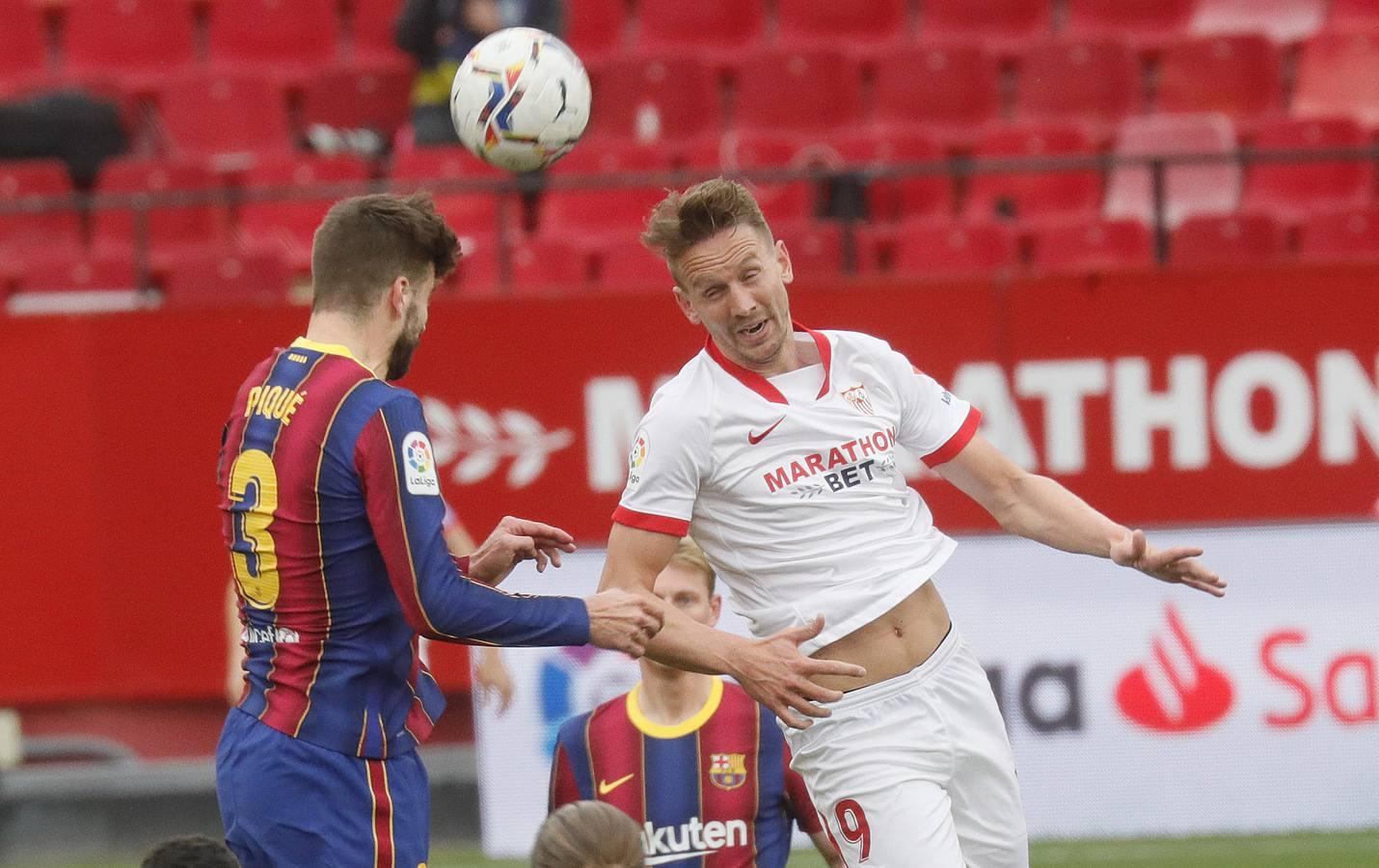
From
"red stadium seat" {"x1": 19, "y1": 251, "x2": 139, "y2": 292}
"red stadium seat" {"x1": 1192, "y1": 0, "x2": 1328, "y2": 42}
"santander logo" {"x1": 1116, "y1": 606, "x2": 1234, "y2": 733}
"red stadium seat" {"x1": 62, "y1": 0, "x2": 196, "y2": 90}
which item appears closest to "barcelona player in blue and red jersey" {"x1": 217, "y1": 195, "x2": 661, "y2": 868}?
"santander logo" {"x1": 1116, "y1": 606, "x2": 1234, "y2": 733}

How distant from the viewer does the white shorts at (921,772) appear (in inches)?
177

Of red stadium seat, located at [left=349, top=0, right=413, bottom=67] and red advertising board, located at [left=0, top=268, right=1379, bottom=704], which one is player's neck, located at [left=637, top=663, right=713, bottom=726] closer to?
red advertising board, located at [left=0, top=268, right=1379, bottom=704]

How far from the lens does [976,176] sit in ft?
36.8

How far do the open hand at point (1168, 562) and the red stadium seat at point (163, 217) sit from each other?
288 inches

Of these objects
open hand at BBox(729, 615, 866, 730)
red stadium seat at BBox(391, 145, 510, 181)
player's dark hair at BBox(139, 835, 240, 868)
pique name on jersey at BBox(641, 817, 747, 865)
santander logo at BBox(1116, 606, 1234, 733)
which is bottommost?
santander logo at BBox(1116, 606, 1234, 733)

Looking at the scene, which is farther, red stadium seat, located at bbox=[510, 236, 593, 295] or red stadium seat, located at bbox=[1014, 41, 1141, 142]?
red stadium seat, located at bbox=[1014, 41, 1141, 142]

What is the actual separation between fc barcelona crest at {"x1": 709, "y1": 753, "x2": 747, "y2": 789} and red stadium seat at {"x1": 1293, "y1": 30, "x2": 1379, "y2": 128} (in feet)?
26.1

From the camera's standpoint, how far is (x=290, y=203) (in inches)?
439

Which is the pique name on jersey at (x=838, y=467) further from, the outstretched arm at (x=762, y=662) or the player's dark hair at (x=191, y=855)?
the player's dark hair at (x=191, y=855)

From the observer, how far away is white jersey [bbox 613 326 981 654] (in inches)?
181

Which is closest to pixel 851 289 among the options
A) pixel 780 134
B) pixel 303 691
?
pixel 780 134

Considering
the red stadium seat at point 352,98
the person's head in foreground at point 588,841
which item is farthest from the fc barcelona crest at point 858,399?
the red stadium seat at point 352,98

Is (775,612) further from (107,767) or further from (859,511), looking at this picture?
(107,767)

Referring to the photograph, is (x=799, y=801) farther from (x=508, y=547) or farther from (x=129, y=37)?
(x=129, y=37)
